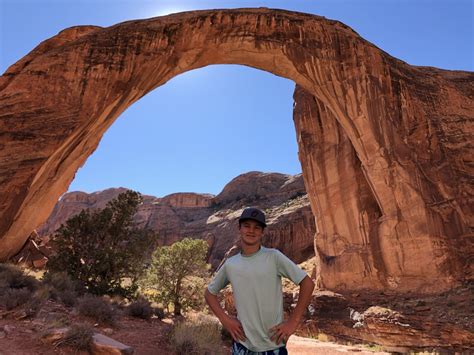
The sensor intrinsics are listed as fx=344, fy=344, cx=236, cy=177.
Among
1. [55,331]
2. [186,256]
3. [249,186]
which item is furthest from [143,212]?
[55,331]

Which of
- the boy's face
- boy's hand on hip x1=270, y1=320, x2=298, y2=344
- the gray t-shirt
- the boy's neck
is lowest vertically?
boy's hand on hip x1=270, y1=320, x2=298, y2=344

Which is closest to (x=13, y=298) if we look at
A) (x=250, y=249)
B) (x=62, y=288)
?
(x=62, y=288)

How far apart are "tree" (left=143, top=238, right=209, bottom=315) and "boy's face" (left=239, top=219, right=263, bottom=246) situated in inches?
535

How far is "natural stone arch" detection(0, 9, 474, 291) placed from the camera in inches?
470

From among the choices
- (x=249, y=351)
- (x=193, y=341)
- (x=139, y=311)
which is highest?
(x=249, y=351)

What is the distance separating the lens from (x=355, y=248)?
15477mm

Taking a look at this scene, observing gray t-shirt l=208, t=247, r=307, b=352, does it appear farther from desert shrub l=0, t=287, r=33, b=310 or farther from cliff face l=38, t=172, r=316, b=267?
cliff face l=38, t=172, r=316, b=267

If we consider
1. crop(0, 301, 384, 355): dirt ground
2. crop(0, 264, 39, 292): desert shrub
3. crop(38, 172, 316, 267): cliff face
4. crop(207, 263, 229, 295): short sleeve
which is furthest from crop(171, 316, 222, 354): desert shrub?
crop(38, 172, 316, 267): cliff face

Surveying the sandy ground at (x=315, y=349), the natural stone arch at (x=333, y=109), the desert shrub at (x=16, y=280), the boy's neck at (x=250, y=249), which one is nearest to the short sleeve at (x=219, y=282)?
the boy's neck at (x=250, y=249)

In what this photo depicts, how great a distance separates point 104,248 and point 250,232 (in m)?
9.96

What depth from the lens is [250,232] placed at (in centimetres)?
260

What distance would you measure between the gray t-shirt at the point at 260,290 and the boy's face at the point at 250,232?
0.33ft

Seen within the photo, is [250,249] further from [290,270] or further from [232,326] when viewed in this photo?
[232,326]

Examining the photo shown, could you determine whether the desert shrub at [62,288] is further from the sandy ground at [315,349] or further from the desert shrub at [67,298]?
the sandy ground at [315,349]
